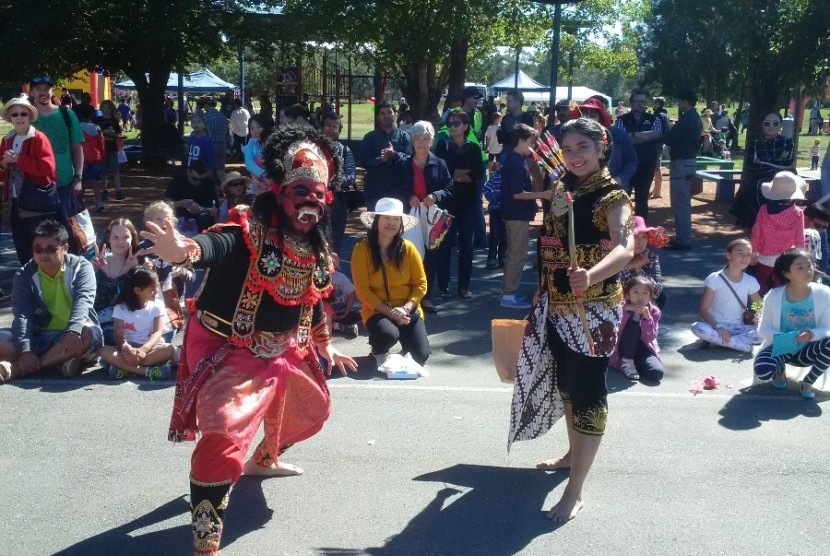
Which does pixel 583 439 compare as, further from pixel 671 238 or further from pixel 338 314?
pixel 671 238

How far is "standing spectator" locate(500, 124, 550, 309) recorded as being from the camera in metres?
8.60

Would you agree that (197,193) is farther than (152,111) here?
No

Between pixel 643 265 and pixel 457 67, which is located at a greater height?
pixel 457 67

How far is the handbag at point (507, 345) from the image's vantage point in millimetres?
4805

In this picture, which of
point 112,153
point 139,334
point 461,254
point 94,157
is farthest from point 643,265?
point 112,153

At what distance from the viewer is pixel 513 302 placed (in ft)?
28.7

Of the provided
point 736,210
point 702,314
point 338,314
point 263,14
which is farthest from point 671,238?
point 263,14

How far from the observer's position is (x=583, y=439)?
4328 mm

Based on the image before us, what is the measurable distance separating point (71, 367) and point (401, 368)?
7.40ft

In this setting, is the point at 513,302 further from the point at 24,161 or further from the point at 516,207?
the point at 24,161

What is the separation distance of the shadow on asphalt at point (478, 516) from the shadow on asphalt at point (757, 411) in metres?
1.45

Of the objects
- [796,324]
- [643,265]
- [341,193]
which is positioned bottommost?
[796,324]

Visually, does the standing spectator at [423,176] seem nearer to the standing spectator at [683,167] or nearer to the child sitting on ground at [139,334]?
the child sitting on ground at [139,334]

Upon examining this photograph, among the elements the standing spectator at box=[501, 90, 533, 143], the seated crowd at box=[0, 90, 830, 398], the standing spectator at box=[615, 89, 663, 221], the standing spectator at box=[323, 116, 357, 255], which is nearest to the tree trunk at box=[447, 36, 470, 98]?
the standing spectator at box=[501, 90, 533, 143]
